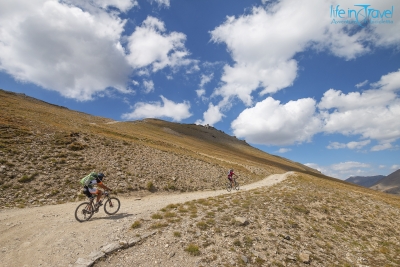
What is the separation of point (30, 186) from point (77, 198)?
4.63 metres

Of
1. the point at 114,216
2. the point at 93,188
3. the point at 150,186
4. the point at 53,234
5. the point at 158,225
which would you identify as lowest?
the point at 53,234

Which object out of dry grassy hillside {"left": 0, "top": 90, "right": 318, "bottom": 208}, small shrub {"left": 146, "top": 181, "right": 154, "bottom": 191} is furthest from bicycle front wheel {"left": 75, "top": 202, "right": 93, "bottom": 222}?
small shrub {"left": 146, "top": 181, "right": 154, "bottom": 191}

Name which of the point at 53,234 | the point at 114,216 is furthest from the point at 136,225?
the point at 53,234

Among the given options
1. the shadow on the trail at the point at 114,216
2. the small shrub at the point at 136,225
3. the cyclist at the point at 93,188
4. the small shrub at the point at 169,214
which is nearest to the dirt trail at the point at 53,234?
the shadow on the trail at the point at 114,216

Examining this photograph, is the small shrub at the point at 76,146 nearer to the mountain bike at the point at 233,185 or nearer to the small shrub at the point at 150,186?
the small shrub at the point at 150,186

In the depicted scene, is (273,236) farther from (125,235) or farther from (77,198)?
(77,198)

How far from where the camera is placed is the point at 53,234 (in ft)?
44.4

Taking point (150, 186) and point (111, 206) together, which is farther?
point (150, 186)

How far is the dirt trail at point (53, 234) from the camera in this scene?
36.8 ft

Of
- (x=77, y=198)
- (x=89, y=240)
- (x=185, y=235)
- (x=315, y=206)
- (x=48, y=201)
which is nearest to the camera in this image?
(x=89, y=240)

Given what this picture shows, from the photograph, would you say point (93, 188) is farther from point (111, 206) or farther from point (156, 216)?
point (156, 216)

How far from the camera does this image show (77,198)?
22.5 metres

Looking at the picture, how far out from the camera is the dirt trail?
36.8ft

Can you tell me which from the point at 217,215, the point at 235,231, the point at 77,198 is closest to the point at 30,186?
the point at 77,198
